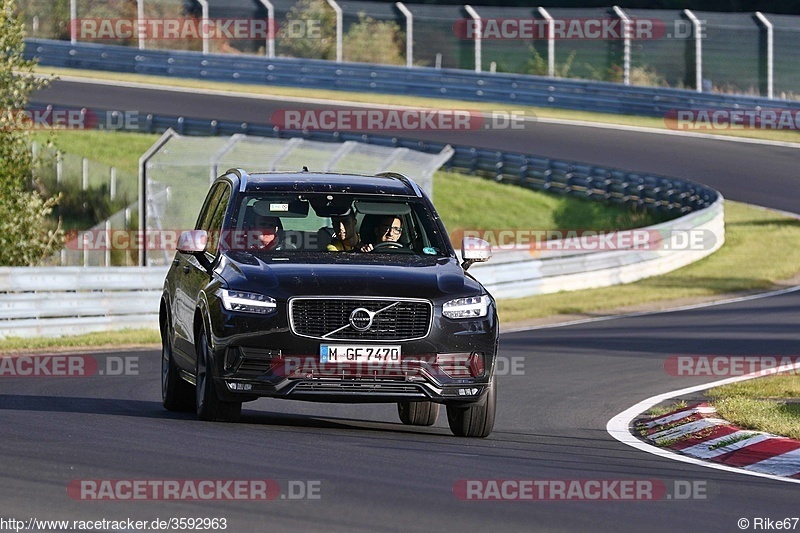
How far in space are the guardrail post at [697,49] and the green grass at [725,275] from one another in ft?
31.2

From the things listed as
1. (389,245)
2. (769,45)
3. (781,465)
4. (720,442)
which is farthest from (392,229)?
(769,45)

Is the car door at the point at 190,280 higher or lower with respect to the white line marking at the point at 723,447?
higher

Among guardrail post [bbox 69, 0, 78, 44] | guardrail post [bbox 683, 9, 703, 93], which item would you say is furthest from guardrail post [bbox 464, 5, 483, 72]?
guardrail post [bbox 69, 0, 78, 44]

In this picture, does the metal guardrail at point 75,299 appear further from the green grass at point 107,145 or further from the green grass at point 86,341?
the green grass at point 107,145

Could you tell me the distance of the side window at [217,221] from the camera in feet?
39.0

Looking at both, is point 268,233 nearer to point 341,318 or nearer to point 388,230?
Result: point 388,230

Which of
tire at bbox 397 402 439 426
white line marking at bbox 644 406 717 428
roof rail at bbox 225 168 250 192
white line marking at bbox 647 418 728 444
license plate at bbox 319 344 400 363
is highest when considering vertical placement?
roof rail at bbox 225 168 250 192

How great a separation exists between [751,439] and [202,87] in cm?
3754

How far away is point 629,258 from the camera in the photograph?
28.5 m

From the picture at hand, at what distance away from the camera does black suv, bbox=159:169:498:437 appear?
10.5 metres

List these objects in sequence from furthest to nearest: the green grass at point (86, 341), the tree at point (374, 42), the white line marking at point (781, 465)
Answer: the tree at point (374, 42)
the green grass at point (86, 341)
the white line marking at point (781, 465)

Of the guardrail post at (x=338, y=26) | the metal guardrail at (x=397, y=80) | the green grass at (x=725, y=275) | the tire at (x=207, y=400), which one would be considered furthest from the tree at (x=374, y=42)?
the tire at (x=207, y=400)

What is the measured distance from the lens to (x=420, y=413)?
12.3 m

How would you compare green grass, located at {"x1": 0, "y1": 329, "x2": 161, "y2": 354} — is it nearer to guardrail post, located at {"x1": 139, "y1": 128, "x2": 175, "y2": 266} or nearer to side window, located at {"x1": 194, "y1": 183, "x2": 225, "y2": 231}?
guardrail post, located at {"x1": 139, "y1": 128, "x2": 175, "y2": 266}
